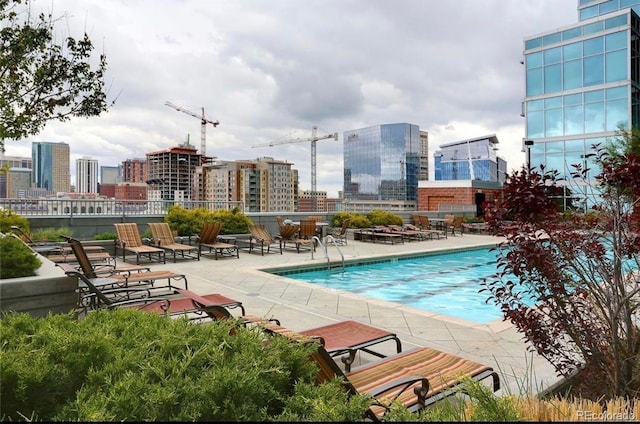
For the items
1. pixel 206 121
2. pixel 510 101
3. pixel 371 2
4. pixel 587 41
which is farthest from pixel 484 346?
pixel 206 121

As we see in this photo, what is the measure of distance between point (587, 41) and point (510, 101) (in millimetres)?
6901

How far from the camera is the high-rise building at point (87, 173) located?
61.9ft

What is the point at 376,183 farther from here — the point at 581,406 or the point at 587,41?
the point at 581,406

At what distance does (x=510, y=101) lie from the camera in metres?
32.3

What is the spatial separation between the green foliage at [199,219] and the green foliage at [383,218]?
21.3 feet

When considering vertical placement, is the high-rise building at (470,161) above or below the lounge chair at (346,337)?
above

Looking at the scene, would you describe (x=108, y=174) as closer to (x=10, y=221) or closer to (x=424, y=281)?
(x=10, y=221)

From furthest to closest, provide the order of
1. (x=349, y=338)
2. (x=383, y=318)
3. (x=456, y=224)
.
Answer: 1. (x=456, y=224)
2. (x=383, y=318)
3. (x=349, y=338)

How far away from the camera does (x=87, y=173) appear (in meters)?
20.8

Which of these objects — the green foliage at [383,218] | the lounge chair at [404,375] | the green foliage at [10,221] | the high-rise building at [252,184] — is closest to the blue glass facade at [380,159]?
the high-rise building at [252,184]

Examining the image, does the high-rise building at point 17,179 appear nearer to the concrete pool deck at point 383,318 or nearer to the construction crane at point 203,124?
the concrete pool deck at point 383,318

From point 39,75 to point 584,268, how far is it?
8.05m

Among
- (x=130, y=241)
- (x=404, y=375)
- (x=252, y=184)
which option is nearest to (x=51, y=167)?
(x=130, y=241)

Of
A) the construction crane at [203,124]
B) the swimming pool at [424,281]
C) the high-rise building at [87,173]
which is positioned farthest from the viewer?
the construction crane at [203,124]
